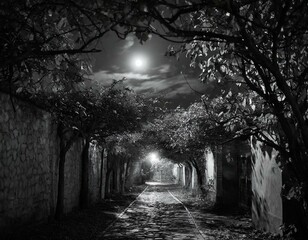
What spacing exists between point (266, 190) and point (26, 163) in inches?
293

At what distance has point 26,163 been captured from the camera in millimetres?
10891

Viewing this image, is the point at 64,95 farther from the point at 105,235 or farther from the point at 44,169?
the point at 105,235

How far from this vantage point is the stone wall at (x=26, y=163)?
9.38m

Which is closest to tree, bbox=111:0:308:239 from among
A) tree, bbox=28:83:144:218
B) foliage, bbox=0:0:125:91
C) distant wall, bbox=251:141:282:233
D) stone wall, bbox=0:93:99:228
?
foliage, bbox=0:0:125:91

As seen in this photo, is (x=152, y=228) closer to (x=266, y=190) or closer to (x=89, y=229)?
(x=89, y=229)

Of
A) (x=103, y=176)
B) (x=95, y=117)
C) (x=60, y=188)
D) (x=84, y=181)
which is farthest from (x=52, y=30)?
(x=103, y=176)

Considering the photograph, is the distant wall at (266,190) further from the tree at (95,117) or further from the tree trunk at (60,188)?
the tree trunk at (60,188)

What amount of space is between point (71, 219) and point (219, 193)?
10844 mm

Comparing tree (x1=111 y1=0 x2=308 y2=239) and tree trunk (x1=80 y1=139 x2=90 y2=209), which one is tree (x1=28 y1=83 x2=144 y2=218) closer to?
tree trunk (x1=80 y1=139 x2=90 y2=209)

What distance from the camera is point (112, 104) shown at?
16406mm

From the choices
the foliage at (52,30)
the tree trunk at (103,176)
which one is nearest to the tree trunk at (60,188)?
the foliage at (52,30)

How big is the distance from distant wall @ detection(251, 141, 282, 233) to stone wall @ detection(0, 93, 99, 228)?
6666 millimetres

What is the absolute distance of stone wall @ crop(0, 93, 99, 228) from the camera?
30.8ft

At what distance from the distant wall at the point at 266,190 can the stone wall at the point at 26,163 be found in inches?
262
